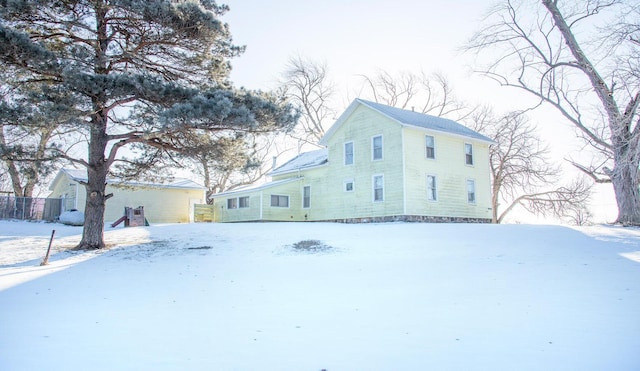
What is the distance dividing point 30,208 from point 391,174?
73.8 feet

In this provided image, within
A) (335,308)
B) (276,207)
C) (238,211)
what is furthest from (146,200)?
(335,308)

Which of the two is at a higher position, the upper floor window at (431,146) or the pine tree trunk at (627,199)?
the upper floor window at (431,146)

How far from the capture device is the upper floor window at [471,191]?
73.1 ft

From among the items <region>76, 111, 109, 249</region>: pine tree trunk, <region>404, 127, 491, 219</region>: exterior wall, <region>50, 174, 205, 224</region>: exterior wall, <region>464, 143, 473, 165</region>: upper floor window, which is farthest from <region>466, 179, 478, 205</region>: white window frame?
<region>50, 174, 205, 224</region>: exterior wall

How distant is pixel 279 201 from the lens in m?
26.1

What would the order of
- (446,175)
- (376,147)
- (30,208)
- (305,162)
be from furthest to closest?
(30,208)
(305,162)
(376,147)
(446,175)

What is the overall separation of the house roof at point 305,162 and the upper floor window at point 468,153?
24.1 feet

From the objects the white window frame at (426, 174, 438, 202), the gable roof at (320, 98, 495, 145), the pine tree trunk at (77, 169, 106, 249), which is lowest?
the pine tree trunk at (77, 169, 106, 249)

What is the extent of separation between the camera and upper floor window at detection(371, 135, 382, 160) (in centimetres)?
2134

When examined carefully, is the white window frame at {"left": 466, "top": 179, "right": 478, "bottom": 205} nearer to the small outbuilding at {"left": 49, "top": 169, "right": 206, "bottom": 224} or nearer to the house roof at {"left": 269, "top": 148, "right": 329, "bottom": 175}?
the house roof at {"left": 269, "top": 148, "right": 329, "bottom": 175}

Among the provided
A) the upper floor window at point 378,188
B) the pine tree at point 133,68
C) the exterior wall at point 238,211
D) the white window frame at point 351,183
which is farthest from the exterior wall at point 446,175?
the exterior wall at point 238,211

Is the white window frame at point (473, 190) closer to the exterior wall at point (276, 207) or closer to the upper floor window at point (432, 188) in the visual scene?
the upper floor window at point (432, 188)

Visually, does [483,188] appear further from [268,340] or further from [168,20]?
[268,340]

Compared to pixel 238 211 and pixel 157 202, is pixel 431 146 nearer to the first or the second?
pixel 238 211
